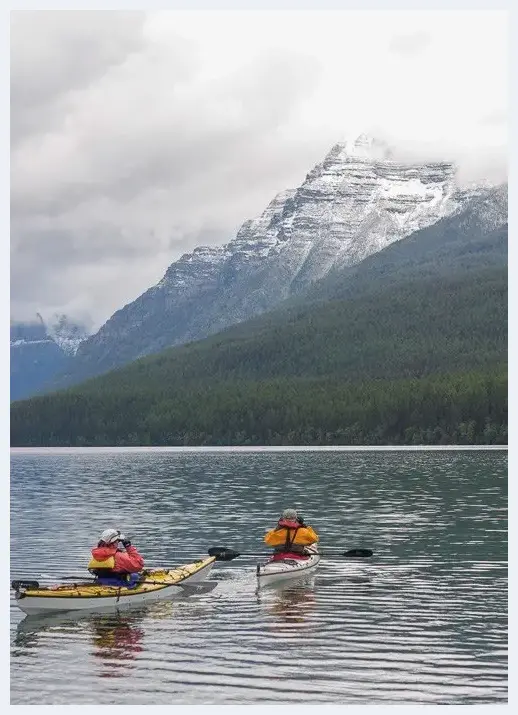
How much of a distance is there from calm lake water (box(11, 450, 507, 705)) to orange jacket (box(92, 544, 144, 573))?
1603mm

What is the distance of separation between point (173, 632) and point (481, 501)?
51.3m

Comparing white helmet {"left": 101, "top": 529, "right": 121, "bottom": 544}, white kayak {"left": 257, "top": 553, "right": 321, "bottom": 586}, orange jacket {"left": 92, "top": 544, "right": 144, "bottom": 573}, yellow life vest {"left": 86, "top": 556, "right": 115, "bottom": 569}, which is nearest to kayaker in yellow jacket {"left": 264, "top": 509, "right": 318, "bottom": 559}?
white kayak {"left": 257, "top": 553, "right": 321, "bottom": 586}

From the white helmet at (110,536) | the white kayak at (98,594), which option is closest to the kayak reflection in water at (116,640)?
the white kayak at (98,594)

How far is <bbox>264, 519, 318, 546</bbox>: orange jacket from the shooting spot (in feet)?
182

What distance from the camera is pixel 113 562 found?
1895 inches

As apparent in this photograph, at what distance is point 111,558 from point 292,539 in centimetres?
1024

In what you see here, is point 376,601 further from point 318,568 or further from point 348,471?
point 348,471

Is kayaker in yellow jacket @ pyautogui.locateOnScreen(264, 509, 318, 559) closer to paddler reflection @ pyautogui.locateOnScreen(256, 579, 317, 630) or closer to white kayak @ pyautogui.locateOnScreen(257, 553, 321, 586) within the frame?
white kayak @ pyautogui.locateOnScreen(257, 553, 321, 586)

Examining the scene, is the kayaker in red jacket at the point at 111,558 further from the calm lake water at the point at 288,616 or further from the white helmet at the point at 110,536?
the calm lake water at the point at 288,616

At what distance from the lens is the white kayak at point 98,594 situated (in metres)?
46.3

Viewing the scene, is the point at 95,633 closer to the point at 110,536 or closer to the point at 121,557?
the point at 110,536

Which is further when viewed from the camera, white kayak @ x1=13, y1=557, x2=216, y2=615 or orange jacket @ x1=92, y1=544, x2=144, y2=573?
orange jacket @ x1=92, y1=544, x2=144, y2=573

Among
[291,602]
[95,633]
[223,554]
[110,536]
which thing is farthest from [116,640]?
[223,554]

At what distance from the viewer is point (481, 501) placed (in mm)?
91375
